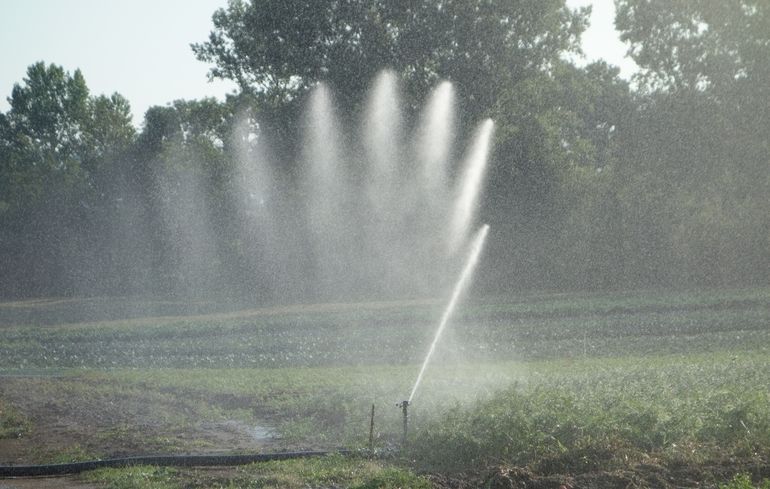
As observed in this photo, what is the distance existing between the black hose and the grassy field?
0.50 meters

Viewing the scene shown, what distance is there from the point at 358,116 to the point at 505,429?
34225 millimetres

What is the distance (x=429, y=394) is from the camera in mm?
15258

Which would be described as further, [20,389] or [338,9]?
[338,9]

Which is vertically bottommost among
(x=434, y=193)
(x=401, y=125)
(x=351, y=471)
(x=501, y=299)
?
(x=351, y=471)

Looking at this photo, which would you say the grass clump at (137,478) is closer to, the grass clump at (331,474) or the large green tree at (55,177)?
the grass clump at (331,474)

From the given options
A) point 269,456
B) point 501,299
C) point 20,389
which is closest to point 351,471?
point 269,456

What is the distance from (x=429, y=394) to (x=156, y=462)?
4.79 m

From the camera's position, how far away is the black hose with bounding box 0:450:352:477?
12047 mm

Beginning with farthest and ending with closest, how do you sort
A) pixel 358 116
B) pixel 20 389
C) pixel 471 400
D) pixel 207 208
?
pixel 207 208 → pixel 358 116 → pixel 20 389 → pixel 471 400

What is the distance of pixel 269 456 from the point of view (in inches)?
486

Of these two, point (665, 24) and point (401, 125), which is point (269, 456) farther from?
point (665, 24)

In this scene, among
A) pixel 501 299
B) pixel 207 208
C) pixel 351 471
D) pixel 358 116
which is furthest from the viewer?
pixel 207 208

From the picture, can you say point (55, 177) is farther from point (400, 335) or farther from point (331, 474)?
point (331, 474)

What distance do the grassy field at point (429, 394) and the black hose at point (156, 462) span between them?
1.65 feet
